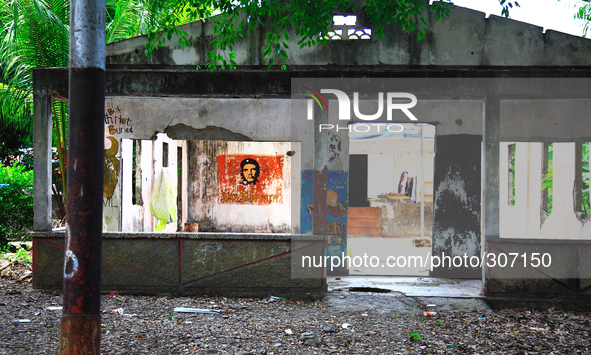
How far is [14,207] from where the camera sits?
34.0 ft

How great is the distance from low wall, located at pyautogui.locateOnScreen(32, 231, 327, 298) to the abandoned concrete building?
0.02 m

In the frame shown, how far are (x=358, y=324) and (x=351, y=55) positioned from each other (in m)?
4.23

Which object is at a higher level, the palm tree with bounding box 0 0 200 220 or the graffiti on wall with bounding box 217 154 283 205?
the palm tree with bounding box 0 0 200 220

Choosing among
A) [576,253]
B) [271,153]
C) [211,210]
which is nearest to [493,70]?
[576,253]

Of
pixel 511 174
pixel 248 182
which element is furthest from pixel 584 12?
pixel 248 182

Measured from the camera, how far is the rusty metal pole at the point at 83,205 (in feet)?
9.20

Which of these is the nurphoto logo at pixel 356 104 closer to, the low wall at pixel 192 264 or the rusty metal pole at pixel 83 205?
the low wall at pixel 192 264

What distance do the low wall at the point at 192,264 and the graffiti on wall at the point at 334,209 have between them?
243 cm

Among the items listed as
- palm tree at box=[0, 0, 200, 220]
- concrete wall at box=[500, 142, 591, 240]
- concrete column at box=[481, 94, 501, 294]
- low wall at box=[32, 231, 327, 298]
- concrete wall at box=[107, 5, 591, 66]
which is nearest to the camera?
concrete column at box=[481, 94, 501, 294]

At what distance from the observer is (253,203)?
1344 cm

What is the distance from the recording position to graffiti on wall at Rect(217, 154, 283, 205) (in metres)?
13.5

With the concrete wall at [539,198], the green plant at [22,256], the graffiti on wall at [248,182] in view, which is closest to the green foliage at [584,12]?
the concrete wall at [539,198]

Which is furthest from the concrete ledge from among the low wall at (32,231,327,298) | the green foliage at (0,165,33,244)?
the green foliage at (0,165,33,244)

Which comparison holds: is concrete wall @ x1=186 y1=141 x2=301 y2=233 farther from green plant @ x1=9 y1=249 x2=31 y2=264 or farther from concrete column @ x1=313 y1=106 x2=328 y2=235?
concrete column @ x1=313 y1=106 x2=328 y2=235
